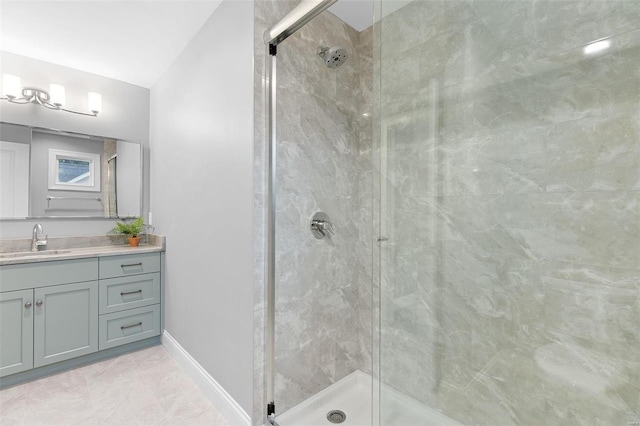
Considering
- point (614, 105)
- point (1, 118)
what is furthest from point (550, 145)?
point (1, 118)

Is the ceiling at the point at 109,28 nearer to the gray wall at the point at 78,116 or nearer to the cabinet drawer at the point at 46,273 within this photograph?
the gray wall at the point at 78,116

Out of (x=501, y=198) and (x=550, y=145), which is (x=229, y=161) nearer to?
(x=501, y=198)

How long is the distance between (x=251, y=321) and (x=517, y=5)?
1832 millimetres

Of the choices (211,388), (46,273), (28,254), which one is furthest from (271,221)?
(28,254)

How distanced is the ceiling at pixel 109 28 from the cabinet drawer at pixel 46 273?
5.13ft

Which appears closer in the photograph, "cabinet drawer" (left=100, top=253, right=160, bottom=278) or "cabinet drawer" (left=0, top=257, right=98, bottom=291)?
"cabinet drawer" (left=0, top=257, right=98, bottom=291)

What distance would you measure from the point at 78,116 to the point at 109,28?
939 millimetres

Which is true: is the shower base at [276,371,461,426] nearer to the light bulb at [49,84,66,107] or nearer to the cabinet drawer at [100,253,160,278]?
the cabinet drawer at [100,253,160,278]

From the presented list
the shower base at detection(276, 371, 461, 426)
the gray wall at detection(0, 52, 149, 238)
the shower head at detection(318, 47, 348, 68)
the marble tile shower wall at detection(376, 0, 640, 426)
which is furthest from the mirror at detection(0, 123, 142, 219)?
the marble tile shower wall at detection(376, 0, 640, 426)

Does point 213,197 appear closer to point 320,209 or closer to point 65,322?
point 320,209

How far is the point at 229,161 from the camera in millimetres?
1624

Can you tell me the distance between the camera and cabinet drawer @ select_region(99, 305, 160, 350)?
2203 millimetres

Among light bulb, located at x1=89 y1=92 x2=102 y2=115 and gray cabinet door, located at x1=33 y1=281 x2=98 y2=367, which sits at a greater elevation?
light bulb, located at x1=89 y1=92 x2=102 y2=115

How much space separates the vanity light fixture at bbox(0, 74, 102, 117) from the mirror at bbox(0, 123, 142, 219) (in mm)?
200
